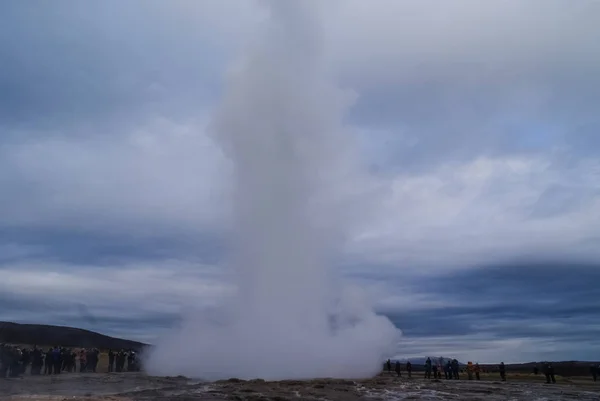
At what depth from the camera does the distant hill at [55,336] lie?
124 meters

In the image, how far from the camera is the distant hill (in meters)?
124

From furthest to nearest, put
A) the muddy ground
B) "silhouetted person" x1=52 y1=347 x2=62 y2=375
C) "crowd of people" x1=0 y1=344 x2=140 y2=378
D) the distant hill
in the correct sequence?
the distant hill, "silhouetted person" x1=52 y1=347 x2=62 y2=375, "crowd of people" x1=0 y1=344 x2=140 y2=378, the muddy ground

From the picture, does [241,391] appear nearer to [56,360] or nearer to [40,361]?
[56,360]

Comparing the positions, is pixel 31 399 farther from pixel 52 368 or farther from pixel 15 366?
pixel 52 368

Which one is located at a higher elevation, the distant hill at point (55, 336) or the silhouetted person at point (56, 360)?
the distant hill at point (55, 336)

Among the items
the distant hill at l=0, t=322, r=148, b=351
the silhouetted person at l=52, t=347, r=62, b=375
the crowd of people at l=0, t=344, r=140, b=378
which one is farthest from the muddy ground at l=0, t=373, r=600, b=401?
the distant hill at l=0, t=322, r=148, b=351

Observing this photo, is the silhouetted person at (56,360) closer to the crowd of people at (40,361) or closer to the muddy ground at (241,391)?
the crowd of people at (40,361)

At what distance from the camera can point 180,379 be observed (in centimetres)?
3453

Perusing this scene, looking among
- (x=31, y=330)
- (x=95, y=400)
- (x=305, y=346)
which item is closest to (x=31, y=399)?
(x=95, y=400)

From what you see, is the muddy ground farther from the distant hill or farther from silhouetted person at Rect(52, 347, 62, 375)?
the distant hill

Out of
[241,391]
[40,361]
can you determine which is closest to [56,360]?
[40,361]

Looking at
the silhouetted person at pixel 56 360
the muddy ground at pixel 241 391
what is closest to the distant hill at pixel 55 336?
the silhouetted person at pixel 56 360

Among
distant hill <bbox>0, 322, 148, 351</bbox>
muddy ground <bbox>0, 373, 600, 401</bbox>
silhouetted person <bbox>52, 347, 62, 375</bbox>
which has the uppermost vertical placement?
distant hill <bbox>0, 322, 148, 351</bbox>

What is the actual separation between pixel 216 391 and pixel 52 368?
2240 cm
